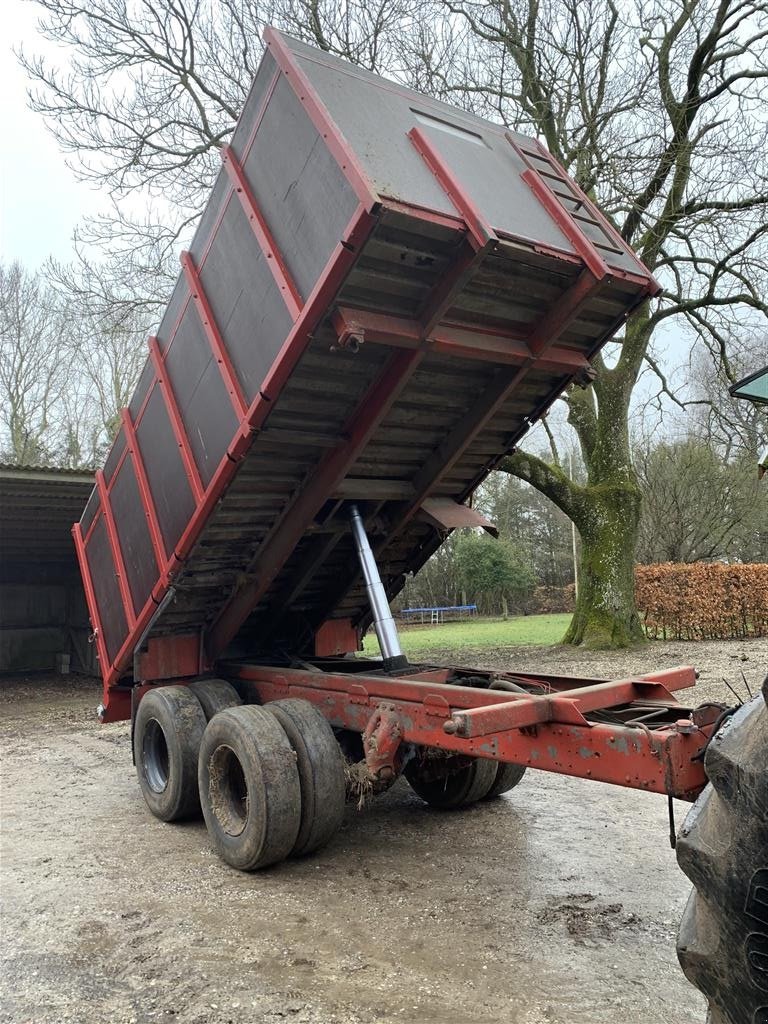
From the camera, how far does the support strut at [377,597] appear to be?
213 inches

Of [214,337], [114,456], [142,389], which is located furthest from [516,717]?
[114,456]

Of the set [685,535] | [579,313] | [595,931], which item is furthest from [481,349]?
[685,535]

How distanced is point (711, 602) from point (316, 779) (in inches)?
529

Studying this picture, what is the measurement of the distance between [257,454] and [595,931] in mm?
3080

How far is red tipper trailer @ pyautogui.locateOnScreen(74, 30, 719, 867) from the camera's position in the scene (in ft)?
12.2

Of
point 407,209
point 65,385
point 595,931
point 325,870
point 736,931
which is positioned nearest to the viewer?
point 736,931

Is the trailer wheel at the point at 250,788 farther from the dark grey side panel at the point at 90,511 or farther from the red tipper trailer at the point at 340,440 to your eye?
the dark grey side panel at the point at 90,511

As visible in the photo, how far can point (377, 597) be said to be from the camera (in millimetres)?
5398

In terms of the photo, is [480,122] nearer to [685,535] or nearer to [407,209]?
[407,209]

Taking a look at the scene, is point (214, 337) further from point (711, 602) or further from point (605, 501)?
point (711, 602)

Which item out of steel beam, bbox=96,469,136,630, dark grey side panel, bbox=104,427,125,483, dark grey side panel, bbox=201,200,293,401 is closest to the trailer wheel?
→ steel beam, bbox=96,469,136,630

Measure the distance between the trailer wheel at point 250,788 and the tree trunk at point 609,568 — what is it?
10.4 m

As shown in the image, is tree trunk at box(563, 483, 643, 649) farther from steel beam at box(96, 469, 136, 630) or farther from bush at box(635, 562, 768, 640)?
steel beam at box(96, 469, 136, 630)

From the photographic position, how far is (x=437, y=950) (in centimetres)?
364
